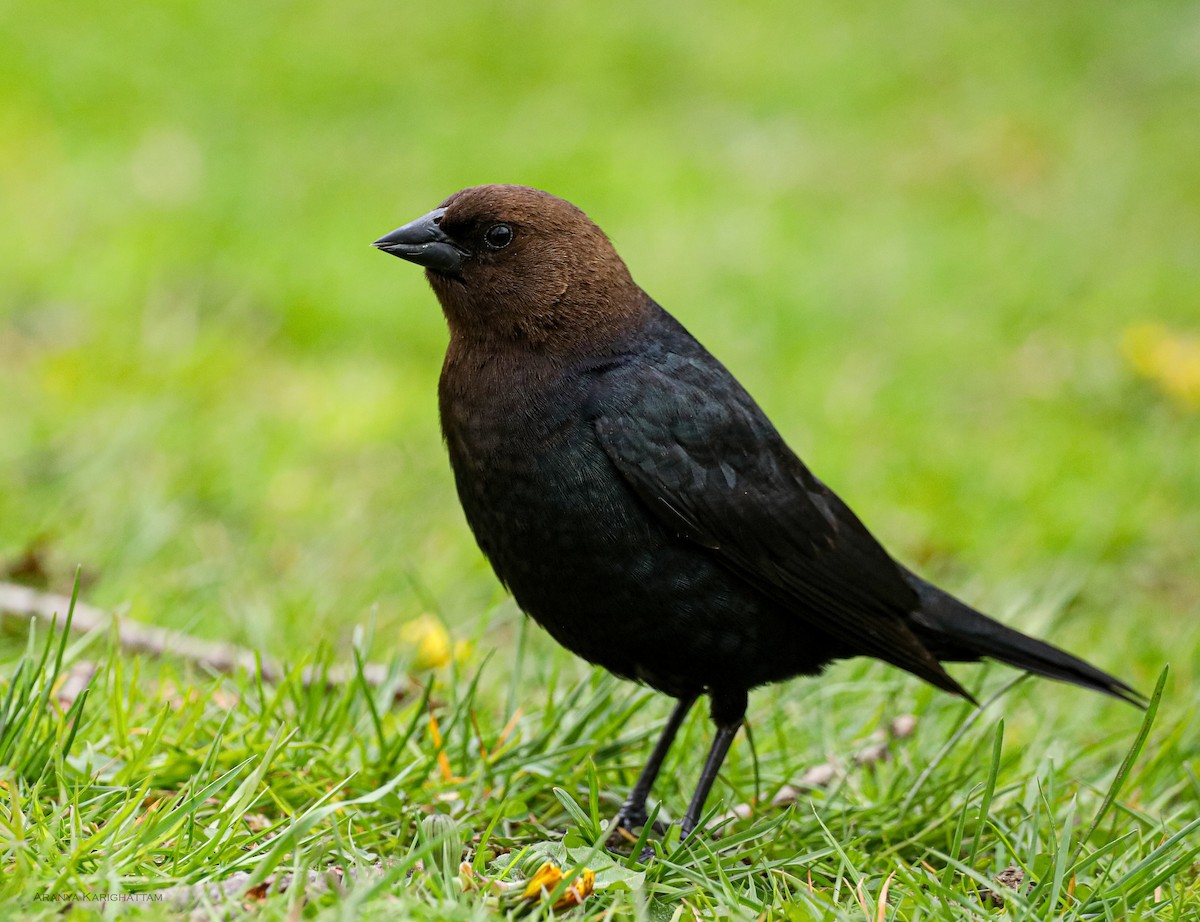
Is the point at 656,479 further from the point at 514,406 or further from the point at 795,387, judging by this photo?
the point at 795,387

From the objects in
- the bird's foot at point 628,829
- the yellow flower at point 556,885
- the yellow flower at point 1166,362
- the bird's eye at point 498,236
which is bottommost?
the yellow flower at point 556,885

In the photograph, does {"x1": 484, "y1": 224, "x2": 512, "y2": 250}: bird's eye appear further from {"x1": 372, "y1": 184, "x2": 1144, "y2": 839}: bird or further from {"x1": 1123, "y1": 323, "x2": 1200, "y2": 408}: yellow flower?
{"x1": 1123, "y1": 323, "x2": 1200, "y2": 408}: yellow flower

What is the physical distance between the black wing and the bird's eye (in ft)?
1.43

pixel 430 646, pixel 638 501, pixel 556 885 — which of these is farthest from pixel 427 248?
pixel 556 885

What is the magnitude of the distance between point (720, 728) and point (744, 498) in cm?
53

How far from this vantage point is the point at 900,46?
10336 mm

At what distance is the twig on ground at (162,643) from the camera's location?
3.60m

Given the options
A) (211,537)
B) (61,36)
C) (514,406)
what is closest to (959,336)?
(211,537)

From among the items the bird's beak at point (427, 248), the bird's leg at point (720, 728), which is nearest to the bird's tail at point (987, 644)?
the bird's leg at point (720, 728)

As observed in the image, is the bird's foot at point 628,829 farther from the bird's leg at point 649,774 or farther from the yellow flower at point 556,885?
the yellow flower at point 556,885

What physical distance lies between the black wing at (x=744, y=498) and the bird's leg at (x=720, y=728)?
0.25 meters

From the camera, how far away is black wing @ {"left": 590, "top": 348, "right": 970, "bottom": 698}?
10.3ft

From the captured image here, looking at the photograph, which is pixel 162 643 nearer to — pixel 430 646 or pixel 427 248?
pixel 430 646

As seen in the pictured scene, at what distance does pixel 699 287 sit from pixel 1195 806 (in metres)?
4.21
